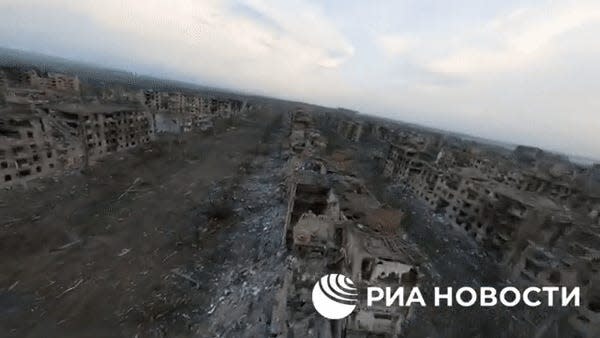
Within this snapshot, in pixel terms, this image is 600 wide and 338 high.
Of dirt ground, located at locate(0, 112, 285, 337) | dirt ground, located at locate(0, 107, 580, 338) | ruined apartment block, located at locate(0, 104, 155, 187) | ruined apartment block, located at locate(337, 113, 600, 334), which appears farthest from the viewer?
ruined apartment block, located at locate(0, 104, 155, 187)

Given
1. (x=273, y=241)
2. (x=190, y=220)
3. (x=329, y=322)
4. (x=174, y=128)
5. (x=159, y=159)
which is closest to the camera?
(x=329, y=322)

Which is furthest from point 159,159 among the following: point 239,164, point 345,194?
point 345,194

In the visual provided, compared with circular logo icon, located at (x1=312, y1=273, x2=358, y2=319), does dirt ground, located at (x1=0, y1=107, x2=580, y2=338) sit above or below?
below

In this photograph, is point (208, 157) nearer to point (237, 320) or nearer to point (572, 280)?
point (237, 320)

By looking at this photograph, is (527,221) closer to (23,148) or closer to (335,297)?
(335,297)

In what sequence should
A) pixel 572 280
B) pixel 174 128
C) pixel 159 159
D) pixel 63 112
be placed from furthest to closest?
1. pixel 174 128
2. pixel 159 159
3. pixel 63 112
4. pixel 572 280

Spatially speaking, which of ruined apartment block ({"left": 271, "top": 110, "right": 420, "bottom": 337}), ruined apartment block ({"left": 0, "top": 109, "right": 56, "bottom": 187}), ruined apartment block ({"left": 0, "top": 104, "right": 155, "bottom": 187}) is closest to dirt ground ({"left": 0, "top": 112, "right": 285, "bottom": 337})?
ruined apartment block ({"left": 0, "top": 109, "right": 56, "bottom": 187})

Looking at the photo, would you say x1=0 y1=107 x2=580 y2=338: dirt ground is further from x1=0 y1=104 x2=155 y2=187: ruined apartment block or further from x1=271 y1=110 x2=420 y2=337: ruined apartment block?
x1=271 y1=110 x2=420 y2=337: ruined apartment block
